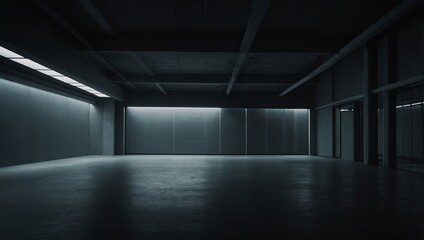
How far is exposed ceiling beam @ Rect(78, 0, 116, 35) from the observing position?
12759mm

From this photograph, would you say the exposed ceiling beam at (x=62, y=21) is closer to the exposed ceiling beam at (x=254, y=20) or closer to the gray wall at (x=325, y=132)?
the exposed ceiling beam at (x=254, y=20)

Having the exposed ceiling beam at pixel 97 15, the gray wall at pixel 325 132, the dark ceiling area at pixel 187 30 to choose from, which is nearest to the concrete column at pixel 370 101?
the dark ceiling area at pixel 187 30

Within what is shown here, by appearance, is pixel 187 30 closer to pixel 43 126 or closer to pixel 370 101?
pixel 370 101

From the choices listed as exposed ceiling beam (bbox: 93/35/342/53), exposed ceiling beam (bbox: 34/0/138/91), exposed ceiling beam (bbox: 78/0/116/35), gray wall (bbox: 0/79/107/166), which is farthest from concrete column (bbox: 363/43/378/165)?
gray wall (bbox: 0/79/107/166)

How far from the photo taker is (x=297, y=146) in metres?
35.5

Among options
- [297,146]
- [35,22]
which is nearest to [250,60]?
[35,22]

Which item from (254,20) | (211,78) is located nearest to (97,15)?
(254,20)

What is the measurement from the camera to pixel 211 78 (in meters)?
27.4

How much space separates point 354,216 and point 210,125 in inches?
1130

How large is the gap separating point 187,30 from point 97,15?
4548 mm

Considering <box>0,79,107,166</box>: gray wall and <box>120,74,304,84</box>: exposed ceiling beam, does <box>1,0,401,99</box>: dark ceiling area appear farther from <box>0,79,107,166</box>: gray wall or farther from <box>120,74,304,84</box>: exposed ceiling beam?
<box>0,79,107,166</box>: gray wall

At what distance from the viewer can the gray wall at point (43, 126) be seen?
19.4 m

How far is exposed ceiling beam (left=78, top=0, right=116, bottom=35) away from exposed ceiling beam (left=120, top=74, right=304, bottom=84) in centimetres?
1037

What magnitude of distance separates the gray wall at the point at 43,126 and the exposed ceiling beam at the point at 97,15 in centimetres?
770
